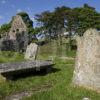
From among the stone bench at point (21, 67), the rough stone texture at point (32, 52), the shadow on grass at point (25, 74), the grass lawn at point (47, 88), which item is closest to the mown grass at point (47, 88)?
the grass lawn at point (47, 88)

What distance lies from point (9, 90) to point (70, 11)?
4763cm

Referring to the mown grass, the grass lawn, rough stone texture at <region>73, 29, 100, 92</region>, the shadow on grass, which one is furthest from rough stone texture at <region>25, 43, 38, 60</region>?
rough stone texture at <region>73, 29, 100, 92</region>

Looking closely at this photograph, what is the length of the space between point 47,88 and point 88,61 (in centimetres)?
201

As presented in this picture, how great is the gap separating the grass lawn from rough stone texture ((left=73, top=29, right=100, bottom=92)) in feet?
1.22

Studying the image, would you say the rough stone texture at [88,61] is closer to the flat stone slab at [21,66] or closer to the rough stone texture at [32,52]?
the flat stone slab at [21,66]

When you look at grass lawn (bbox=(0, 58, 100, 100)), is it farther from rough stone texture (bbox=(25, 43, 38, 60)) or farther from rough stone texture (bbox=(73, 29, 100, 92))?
rough stone texture (bbox=(25, 43, 38, 60))

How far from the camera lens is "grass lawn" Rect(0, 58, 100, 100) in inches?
408

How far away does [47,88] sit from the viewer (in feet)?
38.8

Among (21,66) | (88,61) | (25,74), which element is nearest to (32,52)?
(25,74)

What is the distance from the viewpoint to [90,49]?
1162 cm

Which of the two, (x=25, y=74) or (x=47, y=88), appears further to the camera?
(x=25, y=74)

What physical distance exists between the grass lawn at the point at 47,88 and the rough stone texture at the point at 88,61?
0.37m

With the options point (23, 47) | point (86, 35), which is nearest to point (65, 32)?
point (23, 47)

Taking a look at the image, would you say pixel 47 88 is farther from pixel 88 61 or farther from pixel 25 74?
pixel 25 74
